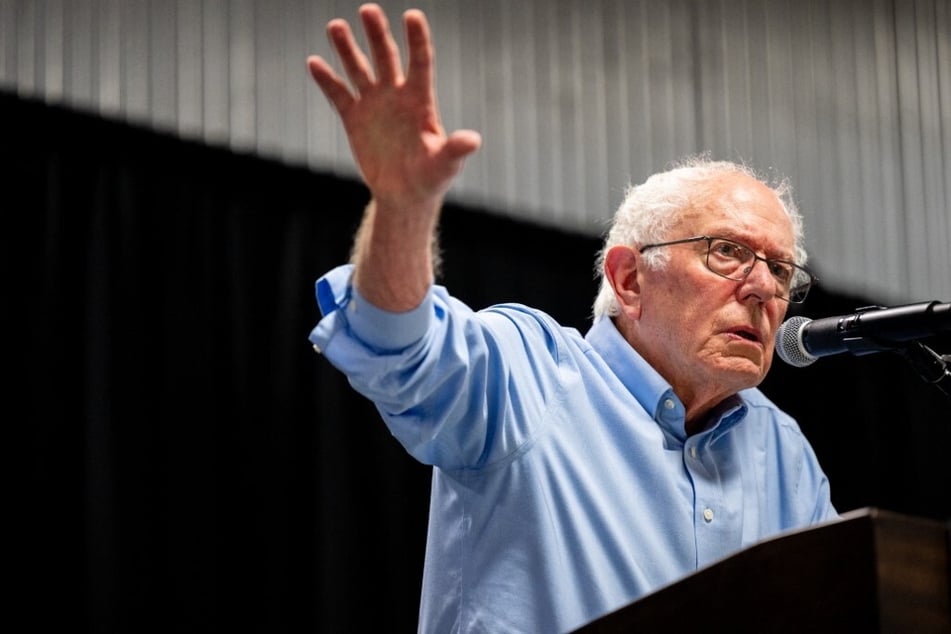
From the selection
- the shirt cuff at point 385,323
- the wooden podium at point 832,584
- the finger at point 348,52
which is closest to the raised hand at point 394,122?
the finger at point 348,52

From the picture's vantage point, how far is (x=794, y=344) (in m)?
1.71

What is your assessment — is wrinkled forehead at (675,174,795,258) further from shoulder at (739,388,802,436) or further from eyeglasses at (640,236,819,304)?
shoulder at (739,388,802,436)

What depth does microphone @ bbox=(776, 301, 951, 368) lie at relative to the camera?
1.47 metres

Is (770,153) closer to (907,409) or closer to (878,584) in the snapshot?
(907,409)

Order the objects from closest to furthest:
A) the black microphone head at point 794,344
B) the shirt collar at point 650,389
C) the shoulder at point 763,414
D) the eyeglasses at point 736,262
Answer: the black microphone head at point 794,344, the shirt collar at point 650,389, the eyeglasses at point 736,262, the shoulder at point 763,414

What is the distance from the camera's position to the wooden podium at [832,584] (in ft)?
3.02

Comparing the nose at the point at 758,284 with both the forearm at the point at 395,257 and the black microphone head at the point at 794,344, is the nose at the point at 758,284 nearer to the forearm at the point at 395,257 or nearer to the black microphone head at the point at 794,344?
Result: the black microphone head at the point at 794,344

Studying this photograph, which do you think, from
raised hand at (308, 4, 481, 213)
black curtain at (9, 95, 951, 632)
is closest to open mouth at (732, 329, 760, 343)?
raised hand at (308, 4, 481, 213)

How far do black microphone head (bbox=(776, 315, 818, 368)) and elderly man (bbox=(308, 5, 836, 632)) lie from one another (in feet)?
0.55

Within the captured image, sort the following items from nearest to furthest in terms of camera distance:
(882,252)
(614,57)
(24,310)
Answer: (24,310)
(614,57)
(882,252)

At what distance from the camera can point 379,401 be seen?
4.80 feet

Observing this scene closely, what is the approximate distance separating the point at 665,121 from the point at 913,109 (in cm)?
111

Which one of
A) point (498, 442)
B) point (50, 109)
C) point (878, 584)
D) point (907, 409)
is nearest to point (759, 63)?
point (907, 409)

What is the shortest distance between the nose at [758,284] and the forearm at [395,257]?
2.56 ft
